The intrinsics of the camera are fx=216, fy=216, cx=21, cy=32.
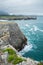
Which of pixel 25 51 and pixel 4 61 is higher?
pixel 4 61

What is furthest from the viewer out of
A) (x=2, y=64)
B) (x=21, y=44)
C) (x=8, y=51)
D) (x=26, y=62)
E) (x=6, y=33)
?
(x=21, y=44)

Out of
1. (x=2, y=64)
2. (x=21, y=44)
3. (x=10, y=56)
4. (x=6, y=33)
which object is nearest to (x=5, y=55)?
(x=10, y=56)

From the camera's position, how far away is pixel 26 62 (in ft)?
61.1

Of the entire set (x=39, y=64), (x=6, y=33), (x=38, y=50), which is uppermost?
(x=39, y=64)

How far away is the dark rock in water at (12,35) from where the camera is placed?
38.9 metres

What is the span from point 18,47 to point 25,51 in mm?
1549

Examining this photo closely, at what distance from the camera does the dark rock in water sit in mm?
38934

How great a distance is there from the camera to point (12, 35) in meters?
41.2

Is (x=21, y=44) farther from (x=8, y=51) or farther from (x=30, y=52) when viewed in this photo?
(x=8, y=51)

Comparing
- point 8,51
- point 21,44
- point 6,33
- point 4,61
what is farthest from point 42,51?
point 4,61

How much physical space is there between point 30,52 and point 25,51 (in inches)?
38.8

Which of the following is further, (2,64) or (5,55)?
(5,55)

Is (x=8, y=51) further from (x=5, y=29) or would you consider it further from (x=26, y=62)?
(x=5, y=29)

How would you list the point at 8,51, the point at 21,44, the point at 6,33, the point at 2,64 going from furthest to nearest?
the point at 21,44 → the point at 6,33 → the point at 8,51 → the point at 2,64
